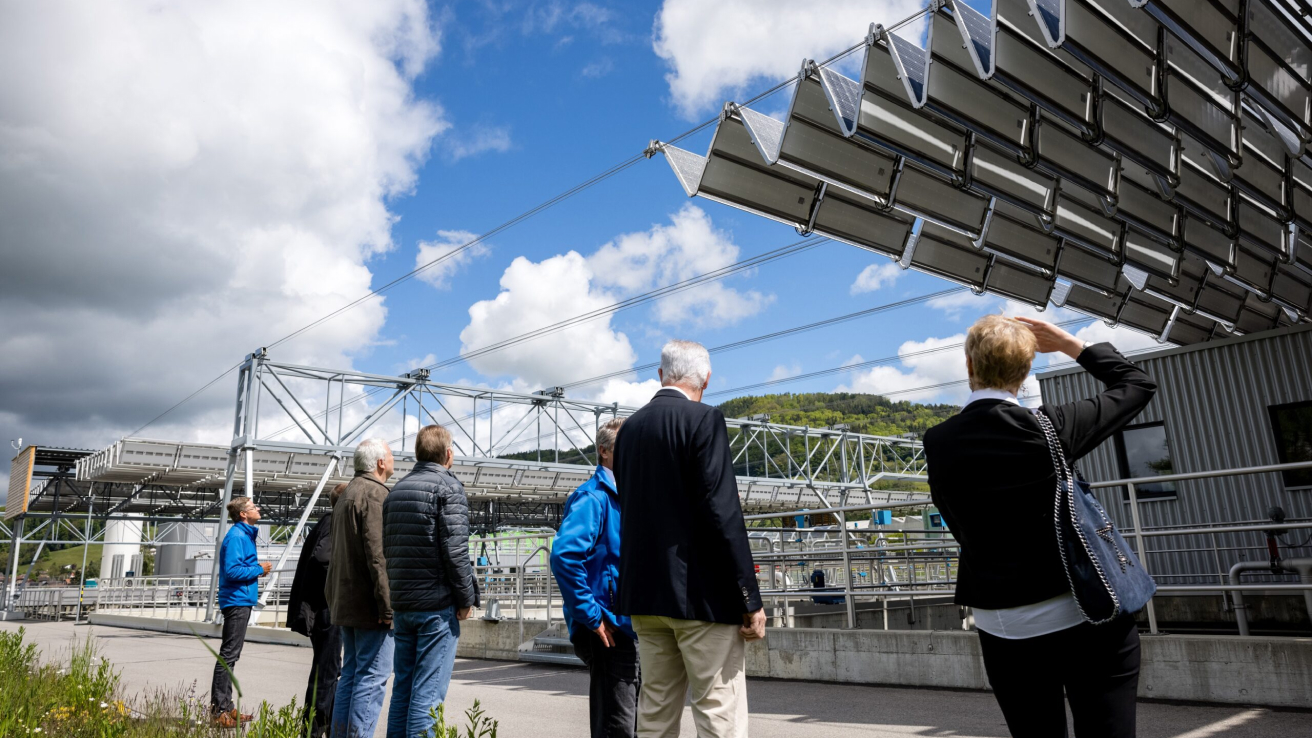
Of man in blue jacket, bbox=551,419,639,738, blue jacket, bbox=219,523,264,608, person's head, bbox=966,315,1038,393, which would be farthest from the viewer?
blue jacket, bbox=219,523,264,608

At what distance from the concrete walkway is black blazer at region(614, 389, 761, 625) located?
139 inches

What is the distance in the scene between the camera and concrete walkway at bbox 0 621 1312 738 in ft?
18.9

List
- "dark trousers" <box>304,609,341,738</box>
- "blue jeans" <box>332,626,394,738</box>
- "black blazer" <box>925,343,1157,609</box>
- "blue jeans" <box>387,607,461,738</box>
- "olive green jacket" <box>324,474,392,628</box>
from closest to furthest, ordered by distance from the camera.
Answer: "black blazer" <box>925,343,1157,609</box>
"blue jeans" <box>387,607,461,738</box>
"blue jeans" <box>332,626,394,738</box>
"olive green jacket" <box>324,474,392,628</box>
"dark trousers" <box>304,609,341,738</box>

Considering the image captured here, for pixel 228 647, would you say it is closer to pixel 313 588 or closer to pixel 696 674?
pixel 313 588

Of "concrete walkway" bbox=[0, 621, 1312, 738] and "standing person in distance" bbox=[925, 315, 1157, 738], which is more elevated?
"standing person in distance" bbox=[925, 315, 1157, 738]

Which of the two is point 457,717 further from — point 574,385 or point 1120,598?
point 574,385

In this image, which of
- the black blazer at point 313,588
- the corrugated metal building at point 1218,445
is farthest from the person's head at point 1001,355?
the corrugated metal building at point 1218,445

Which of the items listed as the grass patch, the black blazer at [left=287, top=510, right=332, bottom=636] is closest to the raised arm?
the grass patch

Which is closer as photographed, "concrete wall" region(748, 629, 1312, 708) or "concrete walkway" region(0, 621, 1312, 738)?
"concrete walkway" region(0, 621, 1312, 738)

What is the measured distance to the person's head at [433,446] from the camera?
4.97m

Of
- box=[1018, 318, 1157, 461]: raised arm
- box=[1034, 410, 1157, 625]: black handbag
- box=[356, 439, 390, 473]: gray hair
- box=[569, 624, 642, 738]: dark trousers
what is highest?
box=[356, 439, 390, 473]: gray hair

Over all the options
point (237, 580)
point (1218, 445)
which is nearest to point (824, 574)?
point (1218, 445)

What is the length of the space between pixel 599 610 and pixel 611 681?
35 centimetres

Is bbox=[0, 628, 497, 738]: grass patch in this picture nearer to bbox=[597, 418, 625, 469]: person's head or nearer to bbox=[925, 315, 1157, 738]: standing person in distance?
bbox=[597, 418, 625, 469]: person's head
